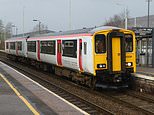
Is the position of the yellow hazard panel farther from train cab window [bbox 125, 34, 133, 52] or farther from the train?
train cab window [bbox 125, 34, 133, 52]

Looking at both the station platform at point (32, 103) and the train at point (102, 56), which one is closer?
the station platform at point (32, 103)

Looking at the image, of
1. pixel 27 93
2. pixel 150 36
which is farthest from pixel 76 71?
pixel 150 36

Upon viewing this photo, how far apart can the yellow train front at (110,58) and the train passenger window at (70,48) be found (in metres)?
2.40

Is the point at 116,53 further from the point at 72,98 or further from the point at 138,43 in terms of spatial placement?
the point at 138,43

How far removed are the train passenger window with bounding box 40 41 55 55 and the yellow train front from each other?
6987 millimetres

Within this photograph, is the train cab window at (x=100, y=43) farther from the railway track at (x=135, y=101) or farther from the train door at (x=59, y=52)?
the train door at (x=59, y=52)

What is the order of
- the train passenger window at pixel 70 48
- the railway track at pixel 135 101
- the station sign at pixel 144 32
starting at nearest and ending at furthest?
the railway track at pixel 135 101
the train passenger window at pixel 70 48
the station sign at pixel 144 32

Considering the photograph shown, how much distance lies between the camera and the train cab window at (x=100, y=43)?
15.2 meters

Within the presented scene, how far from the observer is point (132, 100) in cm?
1412

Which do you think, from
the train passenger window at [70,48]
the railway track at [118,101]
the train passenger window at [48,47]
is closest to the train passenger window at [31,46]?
the train passenger window at [48,47]

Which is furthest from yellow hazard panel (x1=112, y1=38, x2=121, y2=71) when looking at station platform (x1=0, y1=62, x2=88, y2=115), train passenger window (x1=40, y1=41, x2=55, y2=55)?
train passenger window (x1=40, y1=41, x2=55, y2=55)

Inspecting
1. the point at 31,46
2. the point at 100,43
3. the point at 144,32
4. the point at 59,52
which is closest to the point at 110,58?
the point at 100,43

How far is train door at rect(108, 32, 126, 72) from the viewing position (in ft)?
50.0

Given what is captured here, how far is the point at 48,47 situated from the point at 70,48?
17.7 feet
